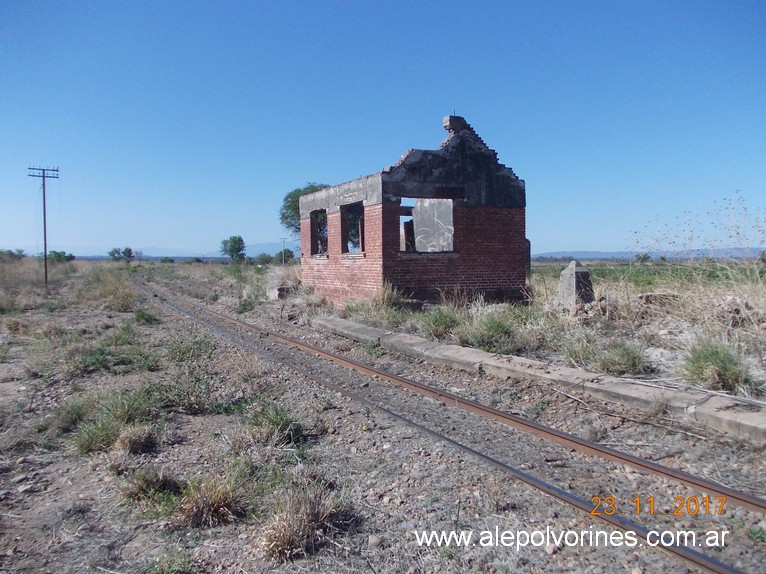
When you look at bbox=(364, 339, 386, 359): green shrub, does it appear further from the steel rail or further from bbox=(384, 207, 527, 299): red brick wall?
bbox=(384, 207, 527, 299): red brick wall

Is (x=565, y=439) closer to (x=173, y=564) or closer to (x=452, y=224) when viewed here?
(x=173, y=564)

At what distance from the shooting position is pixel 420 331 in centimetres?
1122

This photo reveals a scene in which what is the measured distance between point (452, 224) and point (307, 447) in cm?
1065

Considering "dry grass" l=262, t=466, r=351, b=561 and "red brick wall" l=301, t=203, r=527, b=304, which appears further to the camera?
"red brick wall" l=301, t=203, r=527, b=304

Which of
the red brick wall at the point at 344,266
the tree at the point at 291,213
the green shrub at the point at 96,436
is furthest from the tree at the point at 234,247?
the green shrub at the point at 96,436

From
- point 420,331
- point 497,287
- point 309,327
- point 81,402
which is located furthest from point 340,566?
point 497,287

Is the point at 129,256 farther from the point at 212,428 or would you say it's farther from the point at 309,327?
the point at 212,428

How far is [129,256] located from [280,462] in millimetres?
122913

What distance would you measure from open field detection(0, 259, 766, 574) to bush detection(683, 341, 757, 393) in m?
0.02

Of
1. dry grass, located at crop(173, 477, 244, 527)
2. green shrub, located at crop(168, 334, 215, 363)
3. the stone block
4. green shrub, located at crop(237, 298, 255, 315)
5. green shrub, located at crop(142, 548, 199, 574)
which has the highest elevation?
the stone block

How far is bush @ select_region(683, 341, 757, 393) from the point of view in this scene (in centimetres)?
580

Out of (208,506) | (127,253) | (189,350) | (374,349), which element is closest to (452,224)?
(374,349)

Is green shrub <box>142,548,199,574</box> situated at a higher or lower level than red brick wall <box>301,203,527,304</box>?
lower

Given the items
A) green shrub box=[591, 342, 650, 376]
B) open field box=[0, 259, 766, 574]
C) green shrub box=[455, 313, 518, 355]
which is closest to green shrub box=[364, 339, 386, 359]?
open field box=[0, 259, 766, 574]
